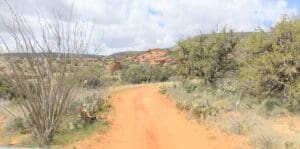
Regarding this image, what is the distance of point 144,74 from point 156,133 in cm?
3130

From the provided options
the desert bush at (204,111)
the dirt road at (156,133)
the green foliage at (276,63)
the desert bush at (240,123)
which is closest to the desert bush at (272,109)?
the green foliage at (276,63)

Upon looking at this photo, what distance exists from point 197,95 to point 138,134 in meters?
8.52

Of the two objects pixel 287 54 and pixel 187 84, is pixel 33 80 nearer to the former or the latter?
pixel 287 54

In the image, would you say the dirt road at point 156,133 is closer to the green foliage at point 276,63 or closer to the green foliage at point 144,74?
the green foliage at point 276,63

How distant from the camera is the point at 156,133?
15.7m

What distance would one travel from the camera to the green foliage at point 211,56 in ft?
87.0

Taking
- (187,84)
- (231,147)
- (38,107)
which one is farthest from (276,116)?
(187,84)

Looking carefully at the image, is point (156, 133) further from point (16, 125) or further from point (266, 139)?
point (16, 125)

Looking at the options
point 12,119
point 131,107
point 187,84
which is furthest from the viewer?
point 187,84

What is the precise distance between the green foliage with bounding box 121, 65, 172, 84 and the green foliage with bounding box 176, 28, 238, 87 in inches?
635

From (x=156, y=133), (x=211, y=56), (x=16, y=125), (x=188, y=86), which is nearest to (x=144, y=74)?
(x=188, y=86)

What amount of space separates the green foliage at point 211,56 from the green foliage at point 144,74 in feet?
52.9

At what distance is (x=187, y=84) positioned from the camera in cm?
2952

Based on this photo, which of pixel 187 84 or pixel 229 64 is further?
pixel 187 84
